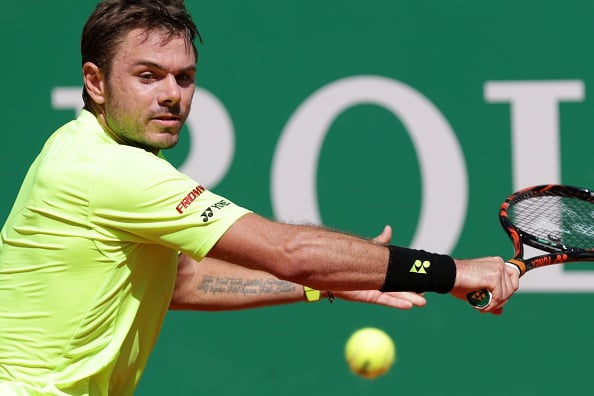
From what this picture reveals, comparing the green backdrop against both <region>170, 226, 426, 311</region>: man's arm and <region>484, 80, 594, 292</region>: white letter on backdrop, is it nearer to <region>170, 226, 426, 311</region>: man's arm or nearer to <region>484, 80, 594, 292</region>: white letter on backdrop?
<region>484, 80, 594, 292</region>: white letter on backdrop

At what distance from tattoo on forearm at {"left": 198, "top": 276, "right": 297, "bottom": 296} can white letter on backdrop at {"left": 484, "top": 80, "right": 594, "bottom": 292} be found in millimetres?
2189

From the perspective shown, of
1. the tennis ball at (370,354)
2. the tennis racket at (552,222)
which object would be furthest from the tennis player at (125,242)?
the tennis ball at (370,354)

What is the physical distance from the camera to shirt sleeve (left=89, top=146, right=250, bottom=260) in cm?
353

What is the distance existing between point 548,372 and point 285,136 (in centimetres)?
187

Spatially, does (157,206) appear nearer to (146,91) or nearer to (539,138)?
(146,91)

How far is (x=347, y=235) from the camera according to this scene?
3648mm

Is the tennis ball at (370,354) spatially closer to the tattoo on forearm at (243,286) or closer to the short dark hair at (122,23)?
the tattoo on forearm at (243,286)

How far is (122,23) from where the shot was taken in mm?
3809

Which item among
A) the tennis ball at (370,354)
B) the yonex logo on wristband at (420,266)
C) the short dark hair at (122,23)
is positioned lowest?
the tennis ball at (370,354)

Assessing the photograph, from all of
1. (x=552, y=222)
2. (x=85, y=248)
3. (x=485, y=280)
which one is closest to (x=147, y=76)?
(x=85, y=248)

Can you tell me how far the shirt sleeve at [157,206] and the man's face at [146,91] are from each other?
24 centimetres

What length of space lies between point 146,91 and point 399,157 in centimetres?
276

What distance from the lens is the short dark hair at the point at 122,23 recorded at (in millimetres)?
3812

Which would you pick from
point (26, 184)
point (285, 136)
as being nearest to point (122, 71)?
point (26, 184)
